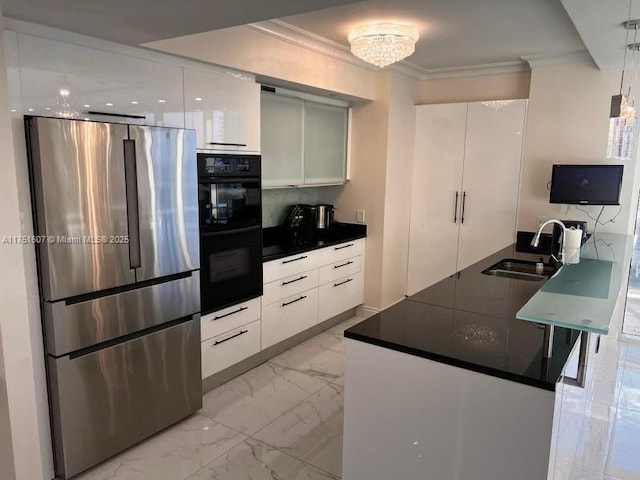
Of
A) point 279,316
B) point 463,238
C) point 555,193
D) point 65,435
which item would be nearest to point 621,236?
point 555,193

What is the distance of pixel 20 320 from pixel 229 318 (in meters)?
1.38

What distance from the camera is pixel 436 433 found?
1700mm

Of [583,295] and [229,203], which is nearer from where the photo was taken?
[583,295]

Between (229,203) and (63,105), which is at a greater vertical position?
(63,105)

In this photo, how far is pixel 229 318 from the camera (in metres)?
3.27

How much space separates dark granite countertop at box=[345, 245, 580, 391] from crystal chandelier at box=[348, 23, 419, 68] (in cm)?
A: 162

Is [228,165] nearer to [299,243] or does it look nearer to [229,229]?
[229,229]

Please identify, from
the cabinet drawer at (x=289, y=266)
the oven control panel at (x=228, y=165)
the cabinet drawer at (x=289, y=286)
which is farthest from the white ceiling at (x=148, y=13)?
the cabinet drawer at (x=289, y=286)

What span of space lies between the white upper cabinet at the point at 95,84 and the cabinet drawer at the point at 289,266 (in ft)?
4.22

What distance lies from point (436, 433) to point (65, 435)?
5.84 feet

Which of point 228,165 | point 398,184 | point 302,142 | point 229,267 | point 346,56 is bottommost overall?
point 229,267

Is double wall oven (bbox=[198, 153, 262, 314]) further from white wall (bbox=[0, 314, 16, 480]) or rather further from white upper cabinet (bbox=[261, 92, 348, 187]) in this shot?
white wall (bbox=[0, 314, 16, 480])

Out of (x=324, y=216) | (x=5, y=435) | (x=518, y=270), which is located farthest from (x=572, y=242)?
(x=5, y=435)

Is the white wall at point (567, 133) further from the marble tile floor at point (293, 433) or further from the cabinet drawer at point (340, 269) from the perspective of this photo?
the cabinet drawer at point (340, 269)
